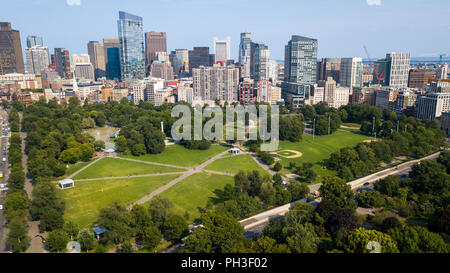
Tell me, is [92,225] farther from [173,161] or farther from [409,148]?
[409,148]

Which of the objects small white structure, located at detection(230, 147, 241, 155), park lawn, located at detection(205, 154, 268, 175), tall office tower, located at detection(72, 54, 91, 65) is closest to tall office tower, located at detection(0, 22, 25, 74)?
tall office tower, located at detection(72, 54, 91, 65)

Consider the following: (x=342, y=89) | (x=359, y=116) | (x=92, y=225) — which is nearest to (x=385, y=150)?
(x=359, y=116)

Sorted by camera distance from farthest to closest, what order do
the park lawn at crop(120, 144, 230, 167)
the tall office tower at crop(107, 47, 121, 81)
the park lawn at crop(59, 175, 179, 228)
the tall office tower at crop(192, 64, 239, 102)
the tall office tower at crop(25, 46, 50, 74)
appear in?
the tall office tower at crop(25, 46, 50, 74) < the tall office tower at crop(107, 47, 121, 81) < the tall office tower at crop(192, 64, 239, 102) < the park lawn at crop(120, 144, 230, 167) < the park lawn at crop(59, 175, 179, 228)

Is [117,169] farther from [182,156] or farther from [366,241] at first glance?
[366,241]

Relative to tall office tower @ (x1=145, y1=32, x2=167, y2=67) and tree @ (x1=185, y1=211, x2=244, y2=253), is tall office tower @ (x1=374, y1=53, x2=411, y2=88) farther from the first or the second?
tall office tower @ (x1=145, y1=32, x2=167, y2=67)

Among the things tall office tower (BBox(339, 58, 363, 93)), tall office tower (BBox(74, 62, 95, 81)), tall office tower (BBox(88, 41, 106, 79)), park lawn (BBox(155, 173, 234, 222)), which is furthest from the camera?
tall office tower (BBox(88, 41, 106, 79))
